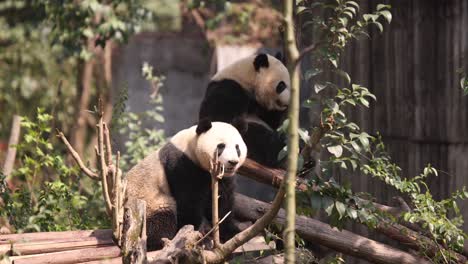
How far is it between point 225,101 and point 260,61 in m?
0.46

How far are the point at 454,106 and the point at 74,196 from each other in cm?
315

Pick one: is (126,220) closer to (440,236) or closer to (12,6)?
(440,236)

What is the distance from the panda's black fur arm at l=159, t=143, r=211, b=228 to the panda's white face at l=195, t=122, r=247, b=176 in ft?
0.30

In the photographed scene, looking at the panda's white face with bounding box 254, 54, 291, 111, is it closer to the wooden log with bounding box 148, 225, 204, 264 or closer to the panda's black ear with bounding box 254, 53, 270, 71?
the panda's black ear with bounding box 254, 53, 270, 71

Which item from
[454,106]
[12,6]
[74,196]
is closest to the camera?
[454,106]

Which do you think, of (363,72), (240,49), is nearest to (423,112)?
(363,72)

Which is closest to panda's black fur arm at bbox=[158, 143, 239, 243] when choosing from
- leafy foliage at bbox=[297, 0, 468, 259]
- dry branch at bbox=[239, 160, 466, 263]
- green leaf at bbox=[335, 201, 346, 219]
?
dry branch at bbox=[239, 160, 466, 263]

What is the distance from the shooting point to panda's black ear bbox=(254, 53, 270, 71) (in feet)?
21.8

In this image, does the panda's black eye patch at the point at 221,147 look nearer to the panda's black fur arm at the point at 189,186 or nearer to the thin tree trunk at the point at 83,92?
the panda's black fur arm at the point at 189,186

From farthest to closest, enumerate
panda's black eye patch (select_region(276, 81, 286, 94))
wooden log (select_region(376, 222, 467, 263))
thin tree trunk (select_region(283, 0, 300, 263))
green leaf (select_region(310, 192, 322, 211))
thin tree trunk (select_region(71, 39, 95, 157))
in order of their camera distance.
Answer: thin tree trunk (select_region(71, 39, 95, 157)) → panda's black eye patch (select_region(276, 81, 286, 94)) → wooden log (select_region(376, 222, 467, 263)) → green leaf (select_region(310, 192, 322, 211)) → thin tree trunk (select_region(283, 0, 300, 263))

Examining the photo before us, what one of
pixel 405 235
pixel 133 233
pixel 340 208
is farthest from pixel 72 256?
pixel 405 235

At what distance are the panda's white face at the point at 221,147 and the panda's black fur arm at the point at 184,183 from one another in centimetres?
9

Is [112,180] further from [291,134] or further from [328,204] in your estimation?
[291,134]

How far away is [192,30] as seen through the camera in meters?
12.7
